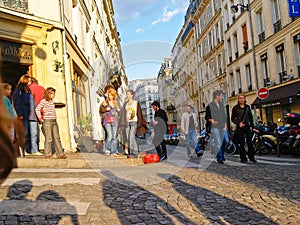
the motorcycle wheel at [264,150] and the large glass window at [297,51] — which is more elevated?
the large glass window at [297,51]

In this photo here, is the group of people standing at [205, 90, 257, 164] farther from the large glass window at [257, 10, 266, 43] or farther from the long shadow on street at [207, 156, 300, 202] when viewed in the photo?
the large glass window at [257, 10, 266, 43]

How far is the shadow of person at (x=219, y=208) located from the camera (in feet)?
11.3

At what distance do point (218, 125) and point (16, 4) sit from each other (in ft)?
23.1

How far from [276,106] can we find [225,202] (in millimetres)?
18911

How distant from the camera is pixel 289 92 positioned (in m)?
19.2

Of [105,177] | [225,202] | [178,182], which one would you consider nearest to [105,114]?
[105,177]

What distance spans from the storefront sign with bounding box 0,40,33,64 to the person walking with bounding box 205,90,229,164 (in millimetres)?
5848

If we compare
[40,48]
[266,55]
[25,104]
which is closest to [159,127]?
[25,104]

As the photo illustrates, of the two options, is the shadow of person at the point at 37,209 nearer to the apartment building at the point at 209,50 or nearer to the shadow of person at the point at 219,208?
the shadow of person at the point at 219,208

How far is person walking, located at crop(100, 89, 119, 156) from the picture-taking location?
8.35 meters

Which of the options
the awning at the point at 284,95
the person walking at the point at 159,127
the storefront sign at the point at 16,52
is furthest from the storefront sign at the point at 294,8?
the storefront sign at the point at 16,52

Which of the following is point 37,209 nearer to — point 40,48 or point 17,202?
point 17,202

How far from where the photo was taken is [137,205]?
4.07m

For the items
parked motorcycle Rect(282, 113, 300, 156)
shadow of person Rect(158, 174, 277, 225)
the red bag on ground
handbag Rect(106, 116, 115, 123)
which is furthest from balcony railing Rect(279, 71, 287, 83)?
shadow of person Rect(158, 174, 277, 225)
